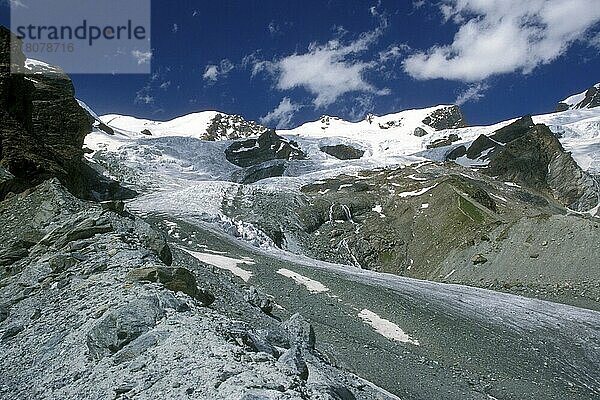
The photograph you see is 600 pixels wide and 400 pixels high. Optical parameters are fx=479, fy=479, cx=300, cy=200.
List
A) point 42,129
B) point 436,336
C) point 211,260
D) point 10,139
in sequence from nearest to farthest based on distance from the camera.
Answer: point 436,336
point 10,139
point 211,260
point 42,129

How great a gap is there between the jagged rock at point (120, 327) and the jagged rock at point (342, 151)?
148573mm

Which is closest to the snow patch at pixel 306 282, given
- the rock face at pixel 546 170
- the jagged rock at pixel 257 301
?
the jagged rock at pixel 257 301

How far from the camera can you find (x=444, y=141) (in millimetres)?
167250

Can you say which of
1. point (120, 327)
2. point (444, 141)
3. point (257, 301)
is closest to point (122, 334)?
point (120, 327)

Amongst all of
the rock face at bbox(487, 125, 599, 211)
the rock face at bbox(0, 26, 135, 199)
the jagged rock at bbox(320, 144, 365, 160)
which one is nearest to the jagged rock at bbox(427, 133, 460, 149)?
the jagged rock at bbox(320, 144, 365, 160)

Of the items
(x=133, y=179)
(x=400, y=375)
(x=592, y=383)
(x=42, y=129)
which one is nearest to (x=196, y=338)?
(x=400, y=375)

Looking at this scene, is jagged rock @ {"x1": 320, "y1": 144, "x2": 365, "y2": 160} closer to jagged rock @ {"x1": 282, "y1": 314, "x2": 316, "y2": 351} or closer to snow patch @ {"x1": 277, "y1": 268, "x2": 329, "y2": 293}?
snow patch @ {"x1": 277, "y1": 268, "x2": 329, "y2": 293}

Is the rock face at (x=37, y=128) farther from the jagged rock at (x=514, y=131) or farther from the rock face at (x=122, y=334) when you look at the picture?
the jagged rock at (x=514, y=131)

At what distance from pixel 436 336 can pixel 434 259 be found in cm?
2988

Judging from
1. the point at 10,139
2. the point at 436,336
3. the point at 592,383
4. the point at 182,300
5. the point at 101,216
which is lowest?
the point at 592,383

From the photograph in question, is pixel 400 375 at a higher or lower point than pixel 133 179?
lower

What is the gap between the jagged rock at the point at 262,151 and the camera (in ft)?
468

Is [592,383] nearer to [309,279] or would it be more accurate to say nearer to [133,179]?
[309,279]

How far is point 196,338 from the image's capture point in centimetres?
746
